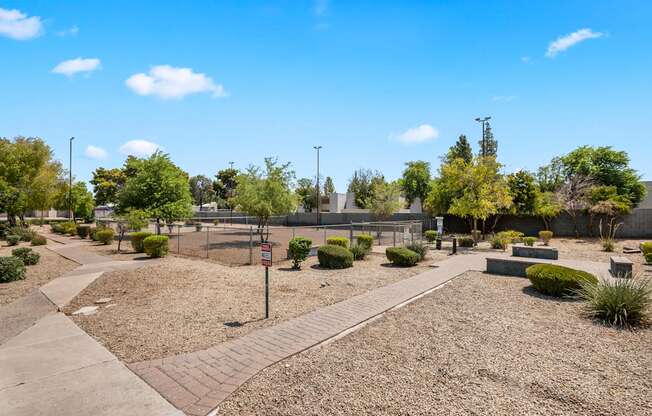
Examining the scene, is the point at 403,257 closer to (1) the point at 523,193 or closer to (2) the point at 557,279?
(2) the point at 557,279

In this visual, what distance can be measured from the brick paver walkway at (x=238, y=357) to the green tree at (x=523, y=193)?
2370 cm

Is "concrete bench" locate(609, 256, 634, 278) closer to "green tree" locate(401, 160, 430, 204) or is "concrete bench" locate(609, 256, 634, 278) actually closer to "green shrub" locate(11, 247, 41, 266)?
"green shrub" locate(11, 247, 41, 266)

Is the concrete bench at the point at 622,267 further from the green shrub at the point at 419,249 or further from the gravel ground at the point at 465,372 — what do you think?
the green shrub at the point at 419,249

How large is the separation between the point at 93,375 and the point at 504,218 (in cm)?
3108

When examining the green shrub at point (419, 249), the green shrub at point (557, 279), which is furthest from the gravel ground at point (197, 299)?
the green shrub at point (557, 279)

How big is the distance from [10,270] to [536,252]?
1937cm

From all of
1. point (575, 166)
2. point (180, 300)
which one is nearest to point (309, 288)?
point (180, 300)

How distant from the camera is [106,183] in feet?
196

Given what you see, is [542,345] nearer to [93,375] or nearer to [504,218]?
[93,375]

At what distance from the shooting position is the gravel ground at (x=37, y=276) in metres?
9.58

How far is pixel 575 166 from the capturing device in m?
35.5

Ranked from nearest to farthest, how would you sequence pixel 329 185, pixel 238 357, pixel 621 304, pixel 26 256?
pixel 238 357 < pixel 621 304 < pixel 26 256 < pixel 329 185

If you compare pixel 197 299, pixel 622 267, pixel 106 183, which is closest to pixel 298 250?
pixel 197 299

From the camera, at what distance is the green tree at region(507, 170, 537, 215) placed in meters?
27.7
